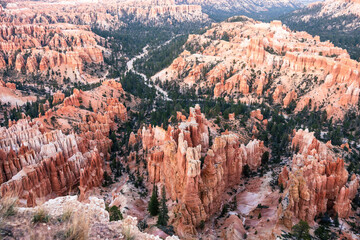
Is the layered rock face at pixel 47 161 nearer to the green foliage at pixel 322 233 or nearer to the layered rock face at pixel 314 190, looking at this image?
the layered rock face at pixel 314 190

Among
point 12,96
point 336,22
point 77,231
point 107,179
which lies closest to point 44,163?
point 107,179

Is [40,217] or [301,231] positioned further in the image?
[301,231]

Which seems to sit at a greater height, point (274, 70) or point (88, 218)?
point (88, 218)

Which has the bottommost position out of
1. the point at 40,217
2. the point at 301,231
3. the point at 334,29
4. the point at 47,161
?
the point at 47,161

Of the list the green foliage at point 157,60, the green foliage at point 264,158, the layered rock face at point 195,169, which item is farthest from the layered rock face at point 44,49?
the green foliage at point 264,158

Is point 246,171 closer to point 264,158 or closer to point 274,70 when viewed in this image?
point 264,158

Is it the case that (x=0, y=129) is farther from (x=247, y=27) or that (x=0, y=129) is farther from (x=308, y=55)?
(x=247, y=27)
